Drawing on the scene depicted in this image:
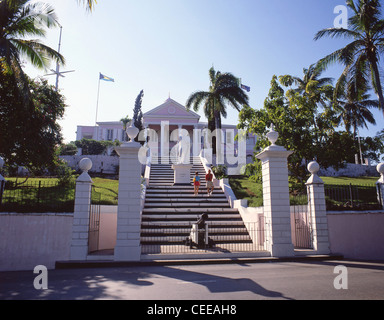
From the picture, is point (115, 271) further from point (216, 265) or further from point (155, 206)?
point (155, 206)

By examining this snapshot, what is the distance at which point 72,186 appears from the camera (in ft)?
52.4

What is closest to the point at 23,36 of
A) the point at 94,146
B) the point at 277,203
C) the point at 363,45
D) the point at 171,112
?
the point at 277,203

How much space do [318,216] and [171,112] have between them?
30123 millimetres

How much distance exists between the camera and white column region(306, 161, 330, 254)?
10242 mm

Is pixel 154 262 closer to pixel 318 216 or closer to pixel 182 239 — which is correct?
pixel 182 239

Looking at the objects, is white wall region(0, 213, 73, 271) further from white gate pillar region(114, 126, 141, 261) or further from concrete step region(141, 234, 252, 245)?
concrete step region(141, 234, 252, 245)

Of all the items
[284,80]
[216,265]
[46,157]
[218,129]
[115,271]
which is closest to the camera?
[115,271]

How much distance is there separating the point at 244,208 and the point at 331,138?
21.6 feet

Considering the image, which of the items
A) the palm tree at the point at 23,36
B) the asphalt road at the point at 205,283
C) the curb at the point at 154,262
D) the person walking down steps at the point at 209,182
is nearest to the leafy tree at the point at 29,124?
the palm tree at the point at 23,36

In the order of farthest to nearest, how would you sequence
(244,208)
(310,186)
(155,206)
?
(155,206) < (244,208) < (310,186)

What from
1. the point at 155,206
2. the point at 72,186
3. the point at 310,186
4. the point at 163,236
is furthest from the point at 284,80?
the point at 72,186

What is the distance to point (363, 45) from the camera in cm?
1667

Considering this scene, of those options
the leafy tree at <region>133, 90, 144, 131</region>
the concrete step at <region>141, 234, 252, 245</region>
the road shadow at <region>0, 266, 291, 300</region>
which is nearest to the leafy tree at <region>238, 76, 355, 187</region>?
the concrete step at <region>141, 234, 252, 245</region>

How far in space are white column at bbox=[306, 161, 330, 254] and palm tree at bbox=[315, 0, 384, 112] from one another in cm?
882
